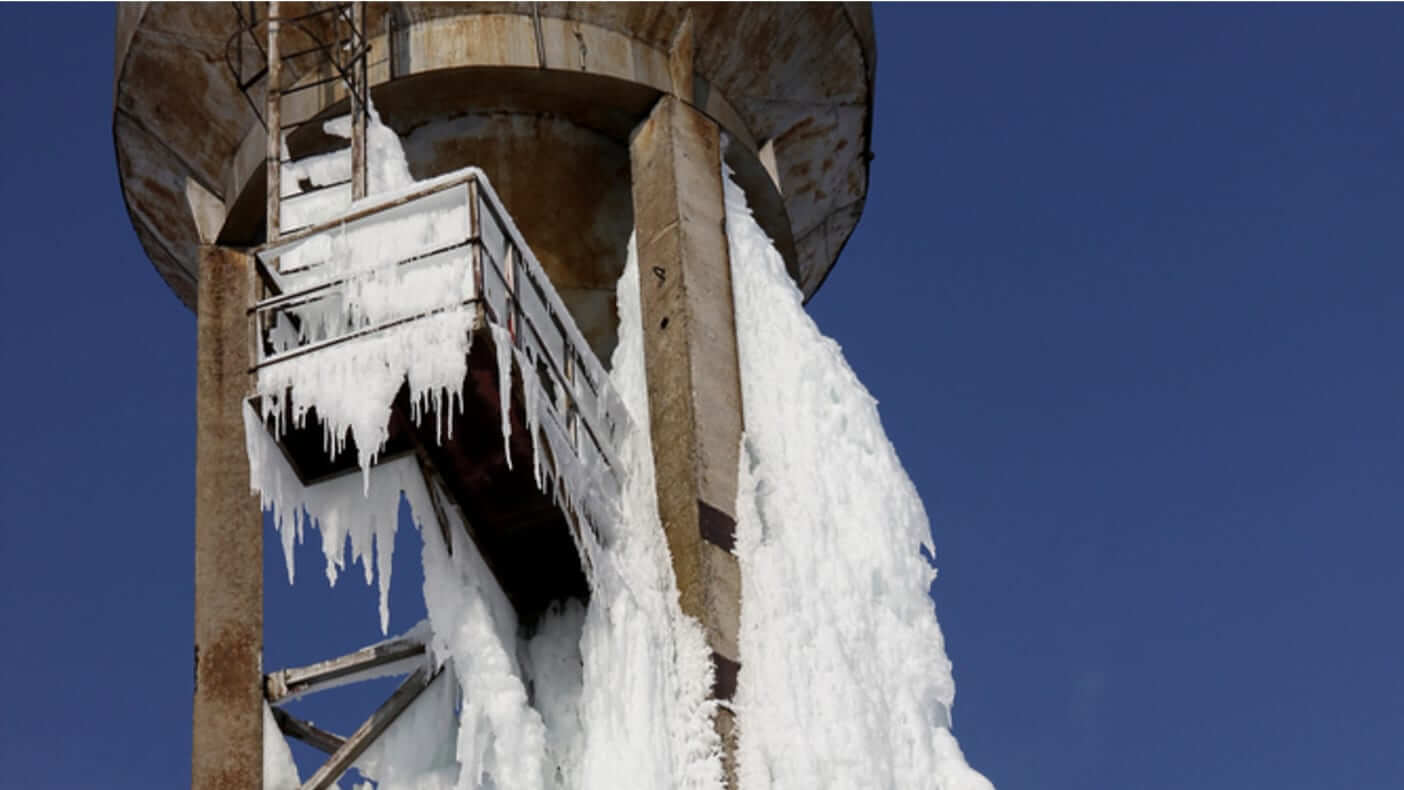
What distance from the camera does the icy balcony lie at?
631 inches

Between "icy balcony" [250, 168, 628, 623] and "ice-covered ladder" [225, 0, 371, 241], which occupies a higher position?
"ice-covered ladder" [225, 0, 371, 241]

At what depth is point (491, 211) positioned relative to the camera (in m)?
16.8

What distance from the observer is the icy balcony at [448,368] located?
16016mm

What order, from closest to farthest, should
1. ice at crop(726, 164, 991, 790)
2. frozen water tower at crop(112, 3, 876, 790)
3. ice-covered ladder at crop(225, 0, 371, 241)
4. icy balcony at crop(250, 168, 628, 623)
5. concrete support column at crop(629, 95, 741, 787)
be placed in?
icy balcony at crop(250, 168, 628, 623) < ice at crop(726, 164, 991, 790) < frozen water tower at crop(112, 3, 876, 790) < concrete support column at crop(629, 95, 741, 787) < ice-covered ladder at crop(225, 0, 371, 241)

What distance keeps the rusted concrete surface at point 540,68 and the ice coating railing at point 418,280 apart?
2394mm

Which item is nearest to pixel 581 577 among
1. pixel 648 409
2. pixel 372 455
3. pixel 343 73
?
pixel 648 409

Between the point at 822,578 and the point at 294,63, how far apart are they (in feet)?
18.0

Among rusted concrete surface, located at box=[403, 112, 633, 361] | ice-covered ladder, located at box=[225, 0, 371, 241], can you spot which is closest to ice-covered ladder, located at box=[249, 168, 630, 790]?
ice-covered ladder, located at box=[225, 0, 371, 241]

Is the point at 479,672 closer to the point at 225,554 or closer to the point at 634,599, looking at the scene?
the point at 634,599

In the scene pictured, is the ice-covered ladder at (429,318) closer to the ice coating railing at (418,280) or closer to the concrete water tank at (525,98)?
the ice coating railing at (418,280)

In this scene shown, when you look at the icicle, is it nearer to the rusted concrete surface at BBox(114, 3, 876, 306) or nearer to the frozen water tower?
the frozen water tower

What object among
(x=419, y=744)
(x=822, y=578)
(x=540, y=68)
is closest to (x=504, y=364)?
(x=822, y=578)

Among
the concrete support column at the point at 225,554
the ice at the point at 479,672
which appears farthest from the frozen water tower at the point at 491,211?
the ice at the point at 479,672

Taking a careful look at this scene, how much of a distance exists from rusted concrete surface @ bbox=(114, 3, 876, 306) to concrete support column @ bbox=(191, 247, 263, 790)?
4.13 ft
